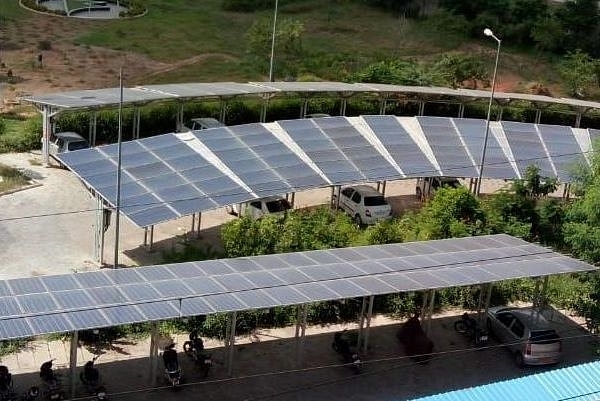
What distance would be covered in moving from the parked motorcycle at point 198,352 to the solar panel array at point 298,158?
5.05 metres

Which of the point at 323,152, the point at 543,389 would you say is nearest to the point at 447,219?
the point at 323,152

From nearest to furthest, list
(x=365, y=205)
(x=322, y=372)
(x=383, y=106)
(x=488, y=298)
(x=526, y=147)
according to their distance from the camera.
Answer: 1. (x=322, y=372)
2. (x=488, y=298)
3. (x=365, y=205)
4. (x=526, y=147)
5. (x=383, y=106)

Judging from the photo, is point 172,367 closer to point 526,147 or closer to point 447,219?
point 447,219

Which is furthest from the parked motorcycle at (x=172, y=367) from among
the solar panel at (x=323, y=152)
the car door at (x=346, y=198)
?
the car door at (x=346, y=198)

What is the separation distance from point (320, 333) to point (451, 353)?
3.84m

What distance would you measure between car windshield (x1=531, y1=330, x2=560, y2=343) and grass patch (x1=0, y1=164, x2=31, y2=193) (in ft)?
67.6

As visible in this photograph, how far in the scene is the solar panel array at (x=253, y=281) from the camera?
1884 centimetres

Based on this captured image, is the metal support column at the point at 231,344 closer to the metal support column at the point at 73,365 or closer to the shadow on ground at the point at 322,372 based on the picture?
the shadow on ground at the point at 322,372

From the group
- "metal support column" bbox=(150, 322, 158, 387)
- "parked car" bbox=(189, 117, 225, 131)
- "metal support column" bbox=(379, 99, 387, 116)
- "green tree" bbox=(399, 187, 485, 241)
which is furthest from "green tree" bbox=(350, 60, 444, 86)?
"metal support column" bbox=(150, 322, 158, 387)

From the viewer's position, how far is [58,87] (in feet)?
159

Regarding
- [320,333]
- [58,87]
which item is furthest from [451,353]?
[58,87]

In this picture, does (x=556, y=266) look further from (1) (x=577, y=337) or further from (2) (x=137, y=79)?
(2) (x=137, y=79)

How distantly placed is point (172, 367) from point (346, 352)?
4921 millimetres

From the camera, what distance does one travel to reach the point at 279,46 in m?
55.0
